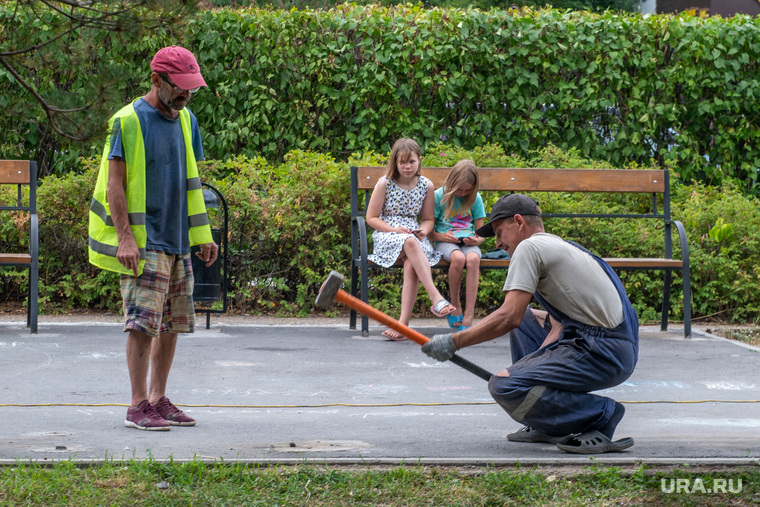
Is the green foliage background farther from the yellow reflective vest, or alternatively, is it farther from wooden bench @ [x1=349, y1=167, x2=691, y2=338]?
the yellow reflective vest

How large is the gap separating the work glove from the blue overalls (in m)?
0.26

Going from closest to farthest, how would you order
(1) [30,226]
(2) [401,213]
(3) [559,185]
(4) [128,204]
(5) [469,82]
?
(4) [128,204] < (1) [30,226] < (2) [401,213] < (3) [559,185] < (5) [469,82]

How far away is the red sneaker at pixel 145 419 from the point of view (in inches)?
153

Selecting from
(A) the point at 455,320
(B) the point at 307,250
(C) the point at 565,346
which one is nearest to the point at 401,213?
(A) the point at 455,320

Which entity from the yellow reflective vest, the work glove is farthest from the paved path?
the yellow reflective vest

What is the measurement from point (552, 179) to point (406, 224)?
1.36 meters

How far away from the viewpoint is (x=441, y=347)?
→ 3.57 meters

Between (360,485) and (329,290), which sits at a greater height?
(329,290)

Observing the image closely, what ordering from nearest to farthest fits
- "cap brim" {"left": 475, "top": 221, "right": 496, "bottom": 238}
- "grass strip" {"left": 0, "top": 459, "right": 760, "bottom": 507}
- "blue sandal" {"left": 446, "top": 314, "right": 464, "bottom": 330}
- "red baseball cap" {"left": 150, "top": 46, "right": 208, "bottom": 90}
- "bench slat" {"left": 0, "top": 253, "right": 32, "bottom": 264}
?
"grass strip" {"left": 0, "top": 459, "right": 760, "bottom": 507} < "red baseball cap" {"left": 150, "top": 46, "right": 208, "bottom": 90} < "cap brim" {"left": 475, "top": 221, "right": 496, "bottom": 238} < "bench slat" {"left": 0, "top": 253, "right": 32, "bottom": 264} < "blue sandal" {"left": 446, "top": 314, "right": 464, "bottom": 330}

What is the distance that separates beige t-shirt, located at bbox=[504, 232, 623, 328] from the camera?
11.7ft

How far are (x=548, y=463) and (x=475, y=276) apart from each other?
3.31m

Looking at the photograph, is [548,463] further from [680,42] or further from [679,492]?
[680,42]

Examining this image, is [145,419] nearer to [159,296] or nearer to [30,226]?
[159,296]

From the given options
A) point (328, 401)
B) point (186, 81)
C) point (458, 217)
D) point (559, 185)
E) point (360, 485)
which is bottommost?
point (328, 401)
